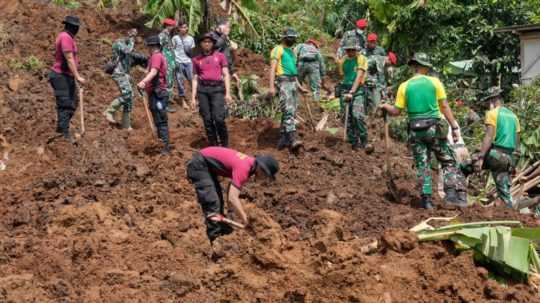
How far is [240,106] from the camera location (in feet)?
48.2

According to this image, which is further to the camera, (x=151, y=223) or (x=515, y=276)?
(x=151, y=223)

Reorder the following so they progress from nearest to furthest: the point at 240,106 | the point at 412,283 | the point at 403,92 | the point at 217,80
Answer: the point at 412,283 < the point at 403,92 < the point at 217,80 < the point at 240,106

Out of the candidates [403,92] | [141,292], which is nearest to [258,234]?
[141,292]

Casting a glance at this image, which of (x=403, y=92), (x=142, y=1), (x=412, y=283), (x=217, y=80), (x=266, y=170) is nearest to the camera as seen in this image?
(x=412, y=283)

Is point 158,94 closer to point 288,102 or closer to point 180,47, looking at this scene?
point 288,102

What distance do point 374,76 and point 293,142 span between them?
267cm

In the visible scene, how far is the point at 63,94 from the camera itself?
11.5 metres

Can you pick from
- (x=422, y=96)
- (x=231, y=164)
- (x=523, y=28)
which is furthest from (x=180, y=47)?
(x=523, y=28)

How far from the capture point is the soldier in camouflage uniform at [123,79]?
13070 mm

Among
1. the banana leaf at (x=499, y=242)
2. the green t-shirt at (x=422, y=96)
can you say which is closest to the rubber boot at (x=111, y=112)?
the green t-shirt at (x=422, y=96)

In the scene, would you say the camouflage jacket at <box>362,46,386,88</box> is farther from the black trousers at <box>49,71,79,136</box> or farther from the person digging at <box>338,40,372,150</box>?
the black trousers at <box>49,71,79,136</box>

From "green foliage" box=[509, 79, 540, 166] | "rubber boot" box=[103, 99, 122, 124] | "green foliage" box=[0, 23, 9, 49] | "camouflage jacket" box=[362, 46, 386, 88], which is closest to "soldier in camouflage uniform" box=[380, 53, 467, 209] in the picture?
"camouflage jacket" box=[362, 46, 386, 88]

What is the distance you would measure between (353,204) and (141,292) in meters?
3.50

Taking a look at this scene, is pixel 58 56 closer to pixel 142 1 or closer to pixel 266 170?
pixel 266 170
